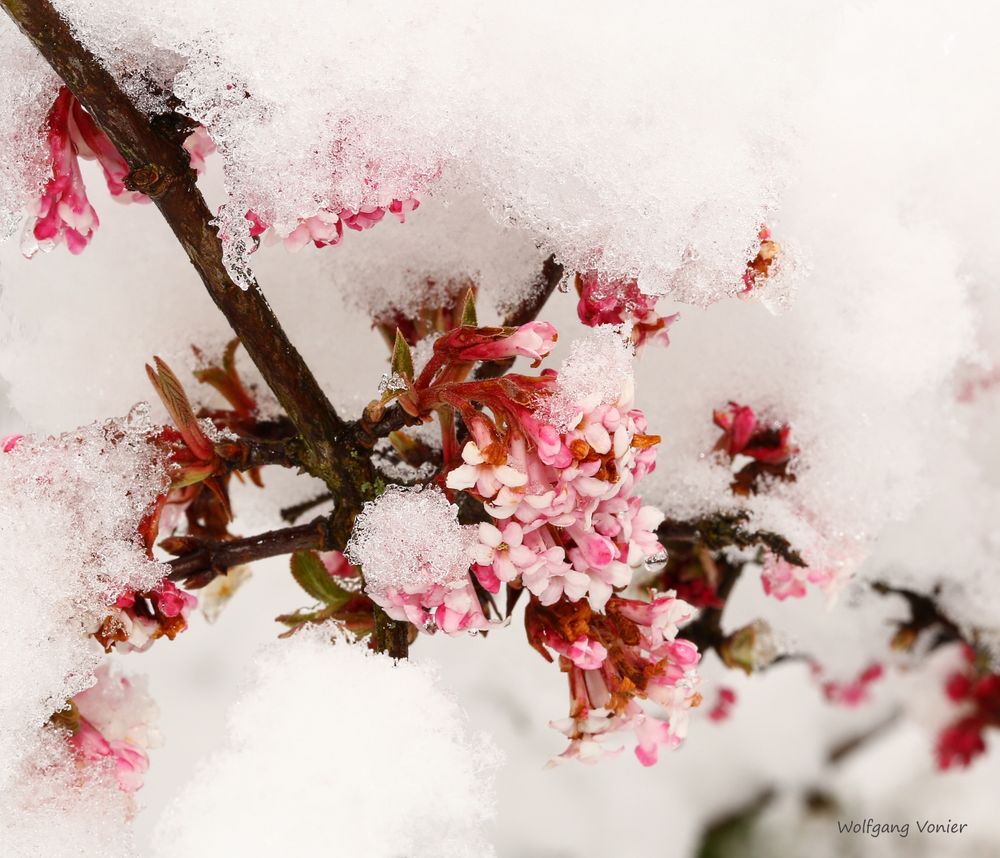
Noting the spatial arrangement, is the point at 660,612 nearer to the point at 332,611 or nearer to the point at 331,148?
the point at 332,611

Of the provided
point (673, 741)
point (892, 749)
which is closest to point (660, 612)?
point (673, 741)

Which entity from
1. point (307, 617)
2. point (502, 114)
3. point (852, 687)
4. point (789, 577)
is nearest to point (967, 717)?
point (852, 687)

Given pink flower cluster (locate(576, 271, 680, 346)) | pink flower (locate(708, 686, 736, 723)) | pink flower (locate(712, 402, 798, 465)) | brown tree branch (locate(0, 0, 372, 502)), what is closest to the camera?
brown tree branch (locate(0, 0, 372, 502))

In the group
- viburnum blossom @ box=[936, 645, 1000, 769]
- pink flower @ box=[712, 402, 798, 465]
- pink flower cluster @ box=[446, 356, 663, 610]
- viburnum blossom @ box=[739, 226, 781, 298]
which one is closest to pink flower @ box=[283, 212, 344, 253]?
pink flower cluster @ box=[446, 356, 663, 610]

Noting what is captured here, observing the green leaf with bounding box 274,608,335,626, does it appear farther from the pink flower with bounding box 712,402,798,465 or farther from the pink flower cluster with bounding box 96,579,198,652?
the pink flower with bounding box 712,402,798,465

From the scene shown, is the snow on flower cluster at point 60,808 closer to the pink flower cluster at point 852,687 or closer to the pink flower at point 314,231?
the pink flower at point 314,231

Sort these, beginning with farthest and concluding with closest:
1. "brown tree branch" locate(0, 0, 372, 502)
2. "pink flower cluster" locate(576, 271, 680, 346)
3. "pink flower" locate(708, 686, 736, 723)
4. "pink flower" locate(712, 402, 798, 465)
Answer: "pink flower" locate(708, 686, 736, 723) < "pink flower" locate(712, 402, 798, 465) < "pink flower cluster" locate(576, 271, 680, 346) < "brown tree branch" locate(0, 0, 372, 502)
